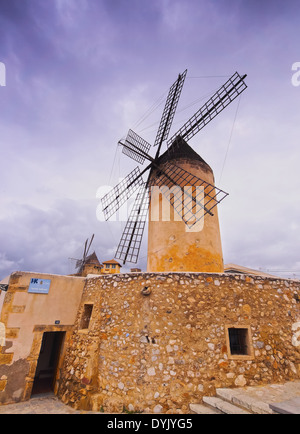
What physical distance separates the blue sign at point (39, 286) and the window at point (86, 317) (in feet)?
4.03

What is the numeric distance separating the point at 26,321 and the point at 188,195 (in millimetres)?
6499

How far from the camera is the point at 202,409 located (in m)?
3.96

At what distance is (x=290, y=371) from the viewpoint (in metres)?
4.66

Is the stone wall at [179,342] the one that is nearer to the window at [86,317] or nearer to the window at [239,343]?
the window at [239,343]

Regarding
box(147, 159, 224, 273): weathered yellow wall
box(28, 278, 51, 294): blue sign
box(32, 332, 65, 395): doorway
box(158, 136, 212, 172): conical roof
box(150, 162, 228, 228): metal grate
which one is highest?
box(158, 136, 212, 172): conical roof

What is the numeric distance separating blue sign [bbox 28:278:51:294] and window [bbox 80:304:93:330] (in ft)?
4.03

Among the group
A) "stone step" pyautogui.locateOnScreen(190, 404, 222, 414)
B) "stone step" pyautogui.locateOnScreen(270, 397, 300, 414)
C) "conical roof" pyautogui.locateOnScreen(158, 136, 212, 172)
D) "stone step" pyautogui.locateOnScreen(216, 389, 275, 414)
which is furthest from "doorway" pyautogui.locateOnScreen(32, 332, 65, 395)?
"conical roof" pyautogui.locateOnScreen(158, 136, 212, 172)

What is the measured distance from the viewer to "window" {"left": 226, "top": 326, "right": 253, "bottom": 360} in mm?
4547

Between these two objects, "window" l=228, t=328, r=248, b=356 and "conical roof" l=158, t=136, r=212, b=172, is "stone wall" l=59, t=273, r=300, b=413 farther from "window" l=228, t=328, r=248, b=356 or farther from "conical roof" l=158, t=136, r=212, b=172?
"conical roof" l=158, t=136, r=212, b=172

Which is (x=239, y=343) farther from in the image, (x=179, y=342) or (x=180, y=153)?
(x=180, y=153)

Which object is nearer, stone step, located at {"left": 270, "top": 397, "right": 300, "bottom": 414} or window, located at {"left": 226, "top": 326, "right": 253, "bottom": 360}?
stone step, located at {"left": 270, "top": 397, "right": 300, "bottom": 414}

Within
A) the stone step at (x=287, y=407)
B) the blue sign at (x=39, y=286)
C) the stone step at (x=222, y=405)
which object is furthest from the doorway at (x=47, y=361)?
the stone step at (x=287, y=407)

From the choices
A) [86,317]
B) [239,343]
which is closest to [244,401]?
[239,343]
